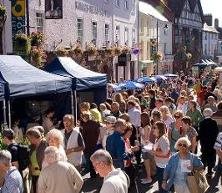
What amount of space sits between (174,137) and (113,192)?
4919mm

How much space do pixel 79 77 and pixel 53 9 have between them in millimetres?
5666

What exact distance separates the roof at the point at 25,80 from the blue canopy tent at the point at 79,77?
686 mm

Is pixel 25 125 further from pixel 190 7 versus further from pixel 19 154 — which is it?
pixel 190 7

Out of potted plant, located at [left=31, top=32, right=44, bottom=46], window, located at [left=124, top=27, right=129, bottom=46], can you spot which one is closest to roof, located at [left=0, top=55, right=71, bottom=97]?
potted plant, located at [left=31, top=32, right=44, bottom=46]

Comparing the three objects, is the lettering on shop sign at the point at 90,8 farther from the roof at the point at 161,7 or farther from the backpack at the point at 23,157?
the roof at the point at 161,7

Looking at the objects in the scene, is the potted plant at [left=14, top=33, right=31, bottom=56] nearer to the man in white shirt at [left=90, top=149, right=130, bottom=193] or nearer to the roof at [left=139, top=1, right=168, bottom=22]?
the man in white shirt at [left=90, top=149, right=130, bottom=193]

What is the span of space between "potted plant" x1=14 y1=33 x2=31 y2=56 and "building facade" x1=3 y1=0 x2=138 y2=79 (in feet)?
1.63

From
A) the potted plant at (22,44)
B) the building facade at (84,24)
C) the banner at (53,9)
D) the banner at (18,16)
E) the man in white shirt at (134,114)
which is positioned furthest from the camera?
the building facade at (84,24)

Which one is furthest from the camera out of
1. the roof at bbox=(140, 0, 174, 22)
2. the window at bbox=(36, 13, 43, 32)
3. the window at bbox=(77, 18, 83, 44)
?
the roof at bbox=(140, 0, 174, 22)

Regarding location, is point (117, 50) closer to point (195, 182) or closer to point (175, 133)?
point (175, 133)

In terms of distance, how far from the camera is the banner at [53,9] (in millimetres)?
20062

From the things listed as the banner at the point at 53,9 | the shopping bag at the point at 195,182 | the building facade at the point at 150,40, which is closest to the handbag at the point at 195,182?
the shopping bag at the point at 195,182

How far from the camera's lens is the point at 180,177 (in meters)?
8.06

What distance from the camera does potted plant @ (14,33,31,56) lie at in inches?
686
